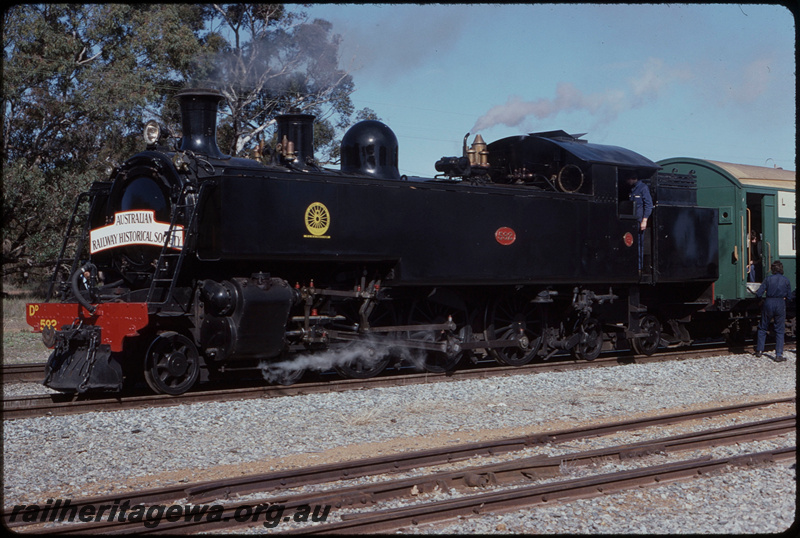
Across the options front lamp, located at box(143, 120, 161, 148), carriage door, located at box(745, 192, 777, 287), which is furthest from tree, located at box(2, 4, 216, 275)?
carriage door, located at box(745, 192, 777, 287)

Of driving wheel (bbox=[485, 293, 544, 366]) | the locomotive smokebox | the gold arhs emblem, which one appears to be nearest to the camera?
the gold arhs emblem

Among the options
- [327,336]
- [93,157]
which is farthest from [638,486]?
[93,157]

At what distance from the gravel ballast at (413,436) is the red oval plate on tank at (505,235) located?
1750mm

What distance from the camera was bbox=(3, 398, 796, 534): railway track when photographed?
435 centimetres

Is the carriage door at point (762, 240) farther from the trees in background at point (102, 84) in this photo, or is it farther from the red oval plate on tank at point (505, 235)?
the trees in background at point (102, 84)

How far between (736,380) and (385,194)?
16.6ft

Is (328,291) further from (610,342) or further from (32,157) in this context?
(32,157)

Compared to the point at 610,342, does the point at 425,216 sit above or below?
above

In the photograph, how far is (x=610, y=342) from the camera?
12578 millimetres

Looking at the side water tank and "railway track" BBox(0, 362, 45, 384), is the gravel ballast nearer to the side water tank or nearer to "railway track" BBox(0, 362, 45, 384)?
the side water tank

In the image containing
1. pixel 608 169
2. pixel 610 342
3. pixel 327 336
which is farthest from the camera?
pixel 610 342

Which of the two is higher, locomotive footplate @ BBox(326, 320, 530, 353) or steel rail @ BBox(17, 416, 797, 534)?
locomotive footplate @ BBox(326, 320, 530, 353)

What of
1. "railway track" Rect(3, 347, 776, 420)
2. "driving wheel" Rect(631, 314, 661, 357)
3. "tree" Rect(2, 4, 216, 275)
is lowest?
"railway track" Rect(3, 347, 776, 420)

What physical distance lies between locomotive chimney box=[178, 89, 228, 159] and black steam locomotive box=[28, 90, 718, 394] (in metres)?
0.02
